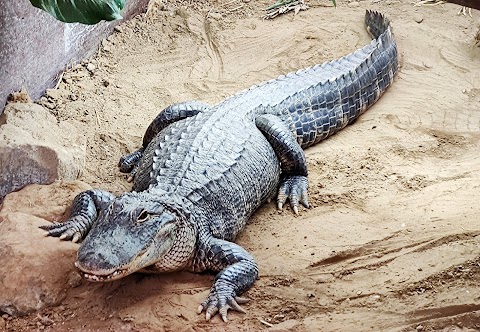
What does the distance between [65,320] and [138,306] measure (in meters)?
0.36

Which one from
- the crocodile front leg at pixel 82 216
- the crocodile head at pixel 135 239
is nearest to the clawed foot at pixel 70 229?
the crocodile front leg at pixel 82 216

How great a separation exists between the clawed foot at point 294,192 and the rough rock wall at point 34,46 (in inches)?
81.2

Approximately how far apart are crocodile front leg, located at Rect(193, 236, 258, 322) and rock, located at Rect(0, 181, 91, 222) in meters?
0.92

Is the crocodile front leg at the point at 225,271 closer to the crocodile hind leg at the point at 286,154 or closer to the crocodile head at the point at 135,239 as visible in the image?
the crocodile head at the point at 135,239

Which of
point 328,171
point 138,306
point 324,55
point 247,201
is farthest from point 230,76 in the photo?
point 138,306

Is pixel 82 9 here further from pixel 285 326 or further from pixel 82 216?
pixel 285 326

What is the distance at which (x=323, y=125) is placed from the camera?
5.30 m

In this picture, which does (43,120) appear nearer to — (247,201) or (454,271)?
(247,201)

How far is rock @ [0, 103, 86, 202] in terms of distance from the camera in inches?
174

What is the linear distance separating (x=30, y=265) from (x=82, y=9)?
1.30 m

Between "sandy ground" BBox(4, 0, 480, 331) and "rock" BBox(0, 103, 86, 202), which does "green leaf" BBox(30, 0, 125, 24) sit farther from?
"sandy ground" BBox(4, 0, 480, 331)

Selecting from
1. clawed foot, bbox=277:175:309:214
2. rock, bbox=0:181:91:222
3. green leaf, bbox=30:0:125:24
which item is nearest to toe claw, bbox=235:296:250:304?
clawed foot, bbox=277:175:309:214

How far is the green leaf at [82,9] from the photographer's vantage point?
3.42 m

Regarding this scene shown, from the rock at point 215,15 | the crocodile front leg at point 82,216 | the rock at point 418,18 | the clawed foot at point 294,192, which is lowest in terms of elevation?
the rock at point 418,18
